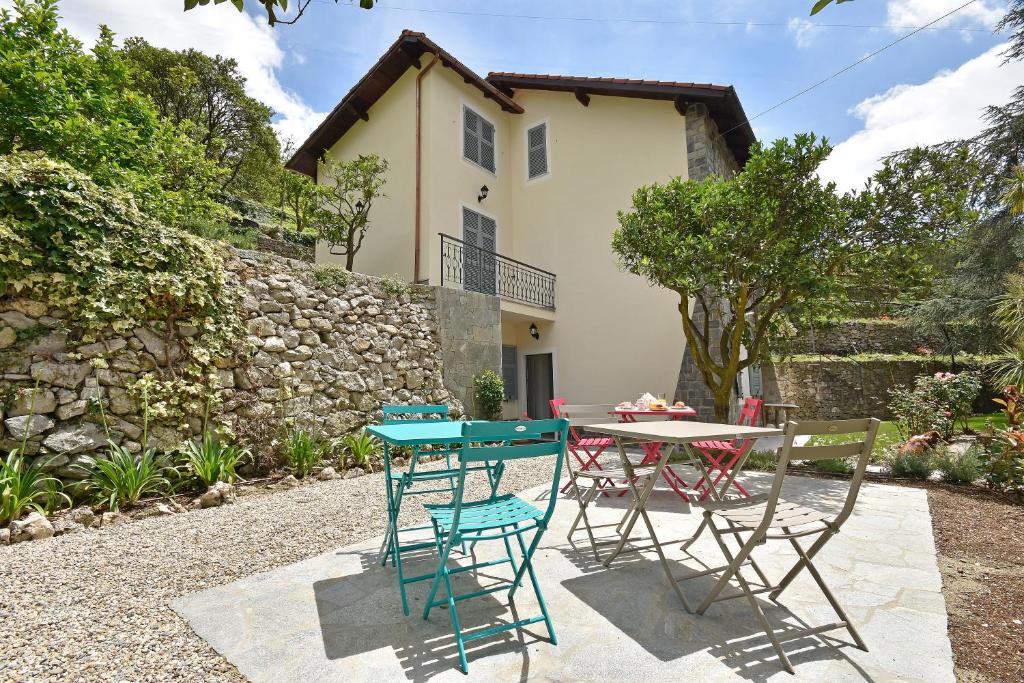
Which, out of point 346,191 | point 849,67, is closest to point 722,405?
point 849,67

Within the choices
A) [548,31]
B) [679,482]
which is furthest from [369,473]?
[548,31]

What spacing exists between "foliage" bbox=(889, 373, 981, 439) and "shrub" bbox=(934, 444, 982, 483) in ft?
4.46

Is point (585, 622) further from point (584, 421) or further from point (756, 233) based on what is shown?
point (756, 233)

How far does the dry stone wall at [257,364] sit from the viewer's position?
4.18m

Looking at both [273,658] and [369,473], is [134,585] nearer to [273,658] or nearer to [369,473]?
[273,658]

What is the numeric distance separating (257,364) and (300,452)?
1254 millimetres

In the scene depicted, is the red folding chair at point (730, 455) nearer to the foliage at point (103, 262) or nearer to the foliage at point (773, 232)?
the foliage at point (773, 232)

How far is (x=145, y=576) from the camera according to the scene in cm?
275

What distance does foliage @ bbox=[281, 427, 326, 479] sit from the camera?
555cm

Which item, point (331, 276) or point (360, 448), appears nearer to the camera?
point (360, 448)

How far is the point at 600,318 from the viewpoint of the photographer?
1032 cm

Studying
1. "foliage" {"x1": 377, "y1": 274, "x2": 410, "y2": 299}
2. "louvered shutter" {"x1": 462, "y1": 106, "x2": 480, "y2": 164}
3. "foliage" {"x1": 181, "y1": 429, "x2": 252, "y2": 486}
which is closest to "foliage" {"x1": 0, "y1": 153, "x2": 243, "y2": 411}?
"foliage" {"x1": 181, "y1": 429, "x2": 252, "y2": 486}

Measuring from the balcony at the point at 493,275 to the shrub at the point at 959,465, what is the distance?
706cm

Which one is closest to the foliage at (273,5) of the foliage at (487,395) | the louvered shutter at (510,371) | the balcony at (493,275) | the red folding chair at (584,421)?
the red folding chair at (584,421)
